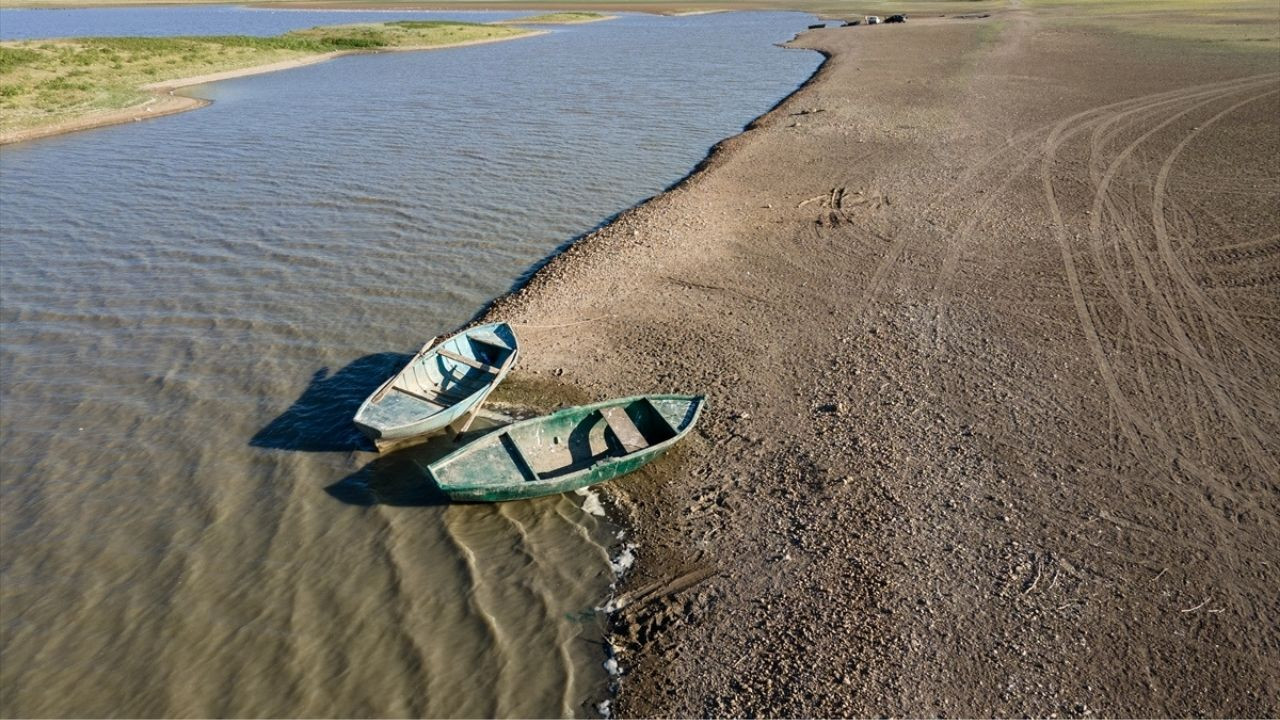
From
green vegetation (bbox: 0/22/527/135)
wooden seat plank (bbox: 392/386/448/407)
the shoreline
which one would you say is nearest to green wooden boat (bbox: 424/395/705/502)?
wooden seat plank (bbox: 392/386/448/407)

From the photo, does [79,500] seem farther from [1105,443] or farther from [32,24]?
[32,24]

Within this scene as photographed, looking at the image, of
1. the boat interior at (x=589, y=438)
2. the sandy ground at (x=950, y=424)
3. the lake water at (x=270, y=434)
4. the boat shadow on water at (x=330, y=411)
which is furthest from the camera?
the boat shadow on water at (x=330, y=411)

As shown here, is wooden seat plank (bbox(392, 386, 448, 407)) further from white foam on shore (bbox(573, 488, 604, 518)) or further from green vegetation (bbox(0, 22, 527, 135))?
green vegetation (bbox(0, 22, 527, 135))

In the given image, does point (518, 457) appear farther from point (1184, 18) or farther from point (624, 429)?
point (1184, 18)

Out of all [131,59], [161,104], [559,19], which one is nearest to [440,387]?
[161,104]

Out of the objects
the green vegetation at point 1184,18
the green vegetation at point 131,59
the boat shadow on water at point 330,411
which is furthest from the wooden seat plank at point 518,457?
the green vegetation at point 1184,18

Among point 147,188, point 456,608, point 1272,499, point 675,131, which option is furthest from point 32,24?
point 1272,499

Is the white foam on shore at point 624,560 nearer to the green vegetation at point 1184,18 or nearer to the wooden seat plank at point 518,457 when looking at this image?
the wooden seat plank at point 518,457
